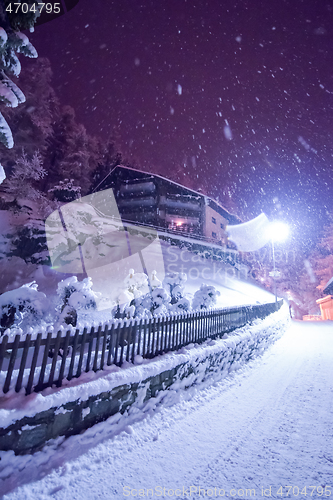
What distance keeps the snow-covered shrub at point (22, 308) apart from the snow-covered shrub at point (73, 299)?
0.68m

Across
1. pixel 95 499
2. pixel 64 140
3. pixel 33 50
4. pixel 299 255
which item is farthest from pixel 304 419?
pixel 299 255

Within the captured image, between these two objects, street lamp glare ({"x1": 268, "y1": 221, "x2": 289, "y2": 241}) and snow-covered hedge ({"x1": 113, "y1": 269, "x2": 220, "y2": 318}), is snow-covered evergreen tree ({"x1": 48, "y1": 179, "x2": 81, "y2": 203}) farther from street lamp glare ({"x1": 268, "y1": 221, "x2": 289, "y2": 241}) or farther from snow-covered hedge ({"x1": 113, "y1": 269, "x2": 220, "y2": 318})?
street lamp glare ({"x1": 268, "y1": 221, "x2": 289, "y2": 241})

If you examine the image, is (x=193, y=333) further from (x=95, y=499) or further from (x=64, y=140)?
(x=64, y=140)

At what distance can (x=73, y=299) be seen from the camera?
873 centimetres

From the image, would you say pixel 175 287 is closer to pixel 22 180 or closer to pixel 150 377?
pixel 150 377

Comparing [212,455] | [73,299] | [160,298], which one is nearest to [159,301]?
[160,298]

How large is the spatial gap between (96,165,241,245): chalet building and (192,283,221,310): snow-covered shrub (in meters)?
22.5

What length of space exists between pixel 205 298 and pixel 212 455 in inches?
323

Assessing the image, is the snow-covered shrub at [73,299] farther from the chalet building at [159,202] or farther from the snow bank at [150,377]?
the chalet building at [159,202]

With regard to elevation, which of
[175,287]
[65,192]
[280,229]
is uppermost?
[65,192]

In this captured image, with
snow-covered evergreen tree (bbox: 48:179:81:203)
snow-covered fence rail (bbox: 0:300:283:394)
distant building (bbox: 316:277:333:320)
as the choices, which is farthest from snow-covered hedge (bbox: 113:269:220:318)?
distant building (bbox: 316:277:333:320)

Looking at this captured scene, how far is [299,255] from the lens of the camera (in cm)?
5225

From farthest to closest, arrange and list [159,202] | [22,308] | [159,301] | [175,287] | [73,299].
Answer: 1. [159,202]
2. [175,287]
3. [159,301]
4. [73,299]
5. [22,308]

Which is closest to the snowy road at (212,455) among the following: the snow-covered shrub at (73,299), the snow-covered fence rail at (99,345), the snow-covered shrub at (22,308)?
the snow-covered fence rail at (99,345)
